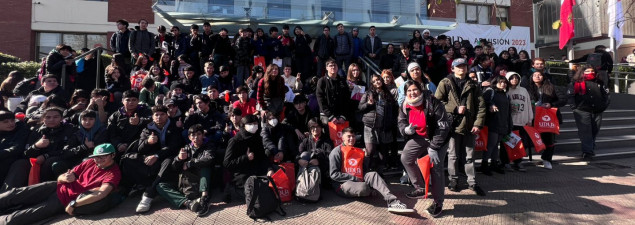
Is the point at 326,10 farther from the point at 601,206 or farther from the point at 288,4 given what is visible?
the point at 601,206

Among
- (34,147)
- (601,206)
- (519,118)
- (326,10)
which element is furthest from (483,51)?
(34,147)

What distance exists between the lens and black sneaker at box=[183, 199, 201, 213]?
4.19 metres

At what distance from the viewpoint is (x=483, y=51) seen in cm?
929

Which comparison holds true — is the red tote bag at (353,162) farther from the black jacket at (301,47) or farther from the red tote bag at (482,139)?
the black jacket at (301,47)

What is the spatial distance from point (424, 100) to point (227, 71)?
15.8 feet

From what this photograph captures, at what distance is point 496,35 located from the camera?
1673cm

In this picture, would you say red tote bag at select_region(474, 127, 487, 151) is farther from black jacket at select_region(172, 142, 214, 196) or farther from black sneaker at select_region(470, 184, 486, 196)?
black jacket at select_region(172, 142, 214, 196)

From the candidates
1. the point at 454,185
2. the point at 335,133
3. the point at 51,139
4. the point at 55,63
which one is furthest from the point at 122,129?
the point at 454,185

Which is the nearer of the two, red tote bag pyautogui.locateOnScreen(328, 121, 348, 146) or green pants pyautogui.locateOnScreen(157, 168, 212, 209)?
green pants pyautogui.locateOnScreen(157, 168, 212, 209)

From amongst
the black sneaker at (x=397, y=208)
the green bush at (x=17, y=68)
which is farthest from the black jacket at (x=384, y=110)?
the green bush at (x=17, y=68)

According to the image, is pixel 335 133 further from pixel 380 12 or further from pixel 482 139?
pixel 380 12

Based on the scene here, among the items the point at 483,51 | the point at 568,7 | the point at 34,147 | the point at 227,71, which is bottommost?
the point at 34,147

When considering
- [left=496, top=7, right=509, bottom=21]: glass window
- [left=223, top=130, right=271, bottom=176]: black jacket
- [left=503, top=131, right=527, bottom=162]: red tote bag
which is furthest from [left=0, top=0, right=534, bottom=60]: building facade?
[left=223, top=130, right=271, bottom=176]: black jacket

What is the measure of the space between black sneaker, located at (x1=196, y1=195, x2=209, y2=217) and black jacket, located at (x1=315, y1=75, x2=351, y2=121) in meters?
2.28
